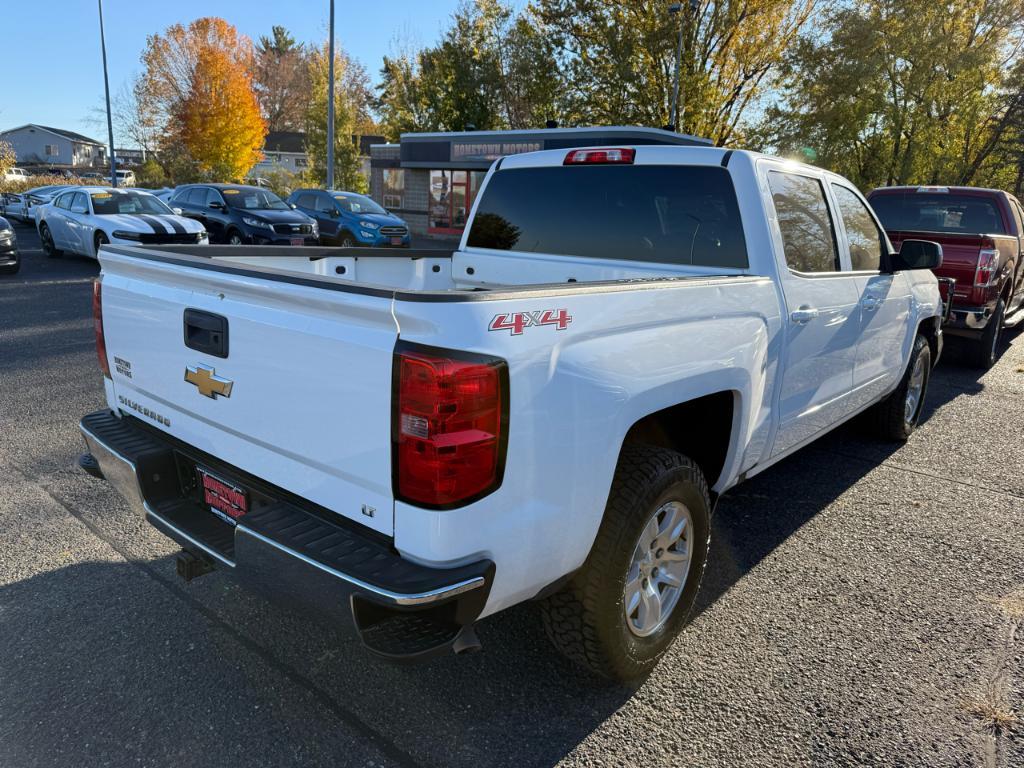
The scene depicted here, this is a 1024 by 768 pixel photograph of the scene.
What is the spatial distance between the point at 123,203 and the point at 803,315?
14.9m

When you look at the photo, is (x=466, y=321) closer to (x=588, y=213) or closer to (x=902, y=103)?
(x=588, y=213)

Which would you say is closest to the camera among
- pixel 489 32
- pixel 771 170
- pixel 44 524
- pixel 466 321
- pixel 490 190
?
pixel 466 321

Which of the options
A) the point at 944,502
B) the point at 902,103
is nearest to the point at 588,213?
the point at 944,502

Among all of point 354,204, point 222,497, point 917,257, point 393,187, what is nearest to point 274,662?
point 222,497

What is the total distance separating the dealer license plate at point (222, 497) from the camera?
2.45 meters

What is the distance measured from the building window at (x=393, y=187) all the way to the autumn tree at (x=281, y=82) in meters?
59.9

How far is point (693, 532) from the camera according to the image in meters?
2.84

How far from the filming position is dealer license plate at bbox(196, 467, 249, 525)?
→ 2.45 m

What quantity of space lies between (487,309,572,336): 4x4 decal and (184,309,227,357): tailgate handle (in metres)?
1.00

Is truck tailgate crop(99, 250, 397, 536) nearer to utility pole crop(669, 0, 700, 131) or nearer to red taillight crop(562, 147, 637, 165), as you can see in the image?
red taillight crop(562, 147, 637, 165)

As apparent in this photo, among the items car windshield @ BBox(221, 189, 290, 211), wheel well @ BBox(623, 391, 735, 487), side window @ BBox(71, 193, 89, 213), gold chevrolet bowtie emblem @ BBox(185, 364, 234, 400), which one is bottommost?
wheel well @ BBox(623, 391, 735, 487)

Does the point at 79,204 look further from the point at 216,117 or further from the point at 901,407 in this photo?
the point at 216,117

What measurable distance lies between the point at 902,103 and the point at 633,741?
99.0 ft

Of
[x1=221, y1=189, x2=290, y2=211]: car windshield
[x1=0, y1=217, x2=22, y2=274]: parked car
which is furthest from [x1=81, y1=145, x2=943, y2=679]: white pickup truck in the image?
[x1=221, y1=189, x2=290, y2=211]: car windshield
